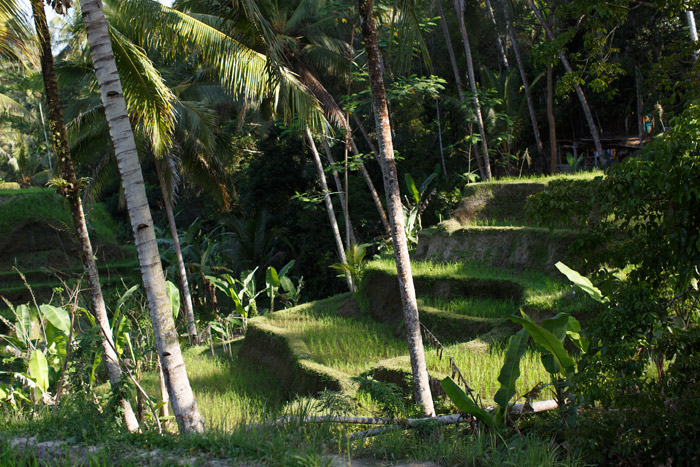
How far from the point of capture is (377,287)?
12289mm

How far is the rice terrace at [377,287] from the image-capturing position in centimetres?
388

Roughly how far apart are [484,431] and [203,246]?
1646cm

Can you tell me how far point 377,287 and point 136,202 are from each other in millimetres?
7664

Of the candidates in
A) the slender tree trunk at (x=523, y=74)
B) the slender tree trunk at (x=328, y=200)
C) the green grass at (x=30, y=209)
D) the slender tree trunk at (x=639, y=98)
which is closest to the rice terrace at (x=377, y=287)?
the slender tree trunk at (x=639, y=98)

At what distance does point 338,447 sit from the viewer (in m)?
4.09

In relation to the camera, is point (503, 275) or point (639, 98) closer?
point (503, 275)

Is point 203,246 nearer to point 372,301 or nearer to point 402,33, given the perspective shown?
point 372,301

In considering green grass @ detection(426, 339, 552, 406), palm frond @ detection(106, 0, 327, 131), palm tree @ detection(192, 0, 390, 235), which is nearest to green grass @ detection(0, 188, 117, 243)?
palm tree @ detection(192, 0, 390, 235)

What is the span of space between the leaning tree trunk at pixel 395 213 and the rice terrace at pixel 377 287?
0.03 m

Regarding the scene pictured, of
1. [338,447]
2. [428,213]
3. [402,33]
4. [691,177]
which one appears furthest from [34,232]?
[691,177]

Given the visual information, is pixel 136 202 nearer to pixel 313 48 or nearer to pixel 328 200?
pixel 313 48

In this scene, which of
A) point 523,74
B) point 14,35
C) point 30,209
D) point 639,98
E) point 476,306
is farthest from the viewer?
point 30,209

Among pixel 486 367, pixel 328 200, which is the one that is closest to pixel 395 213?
pixel 486 367

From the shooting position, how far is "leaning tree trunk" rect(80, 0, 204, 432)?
5230mm
